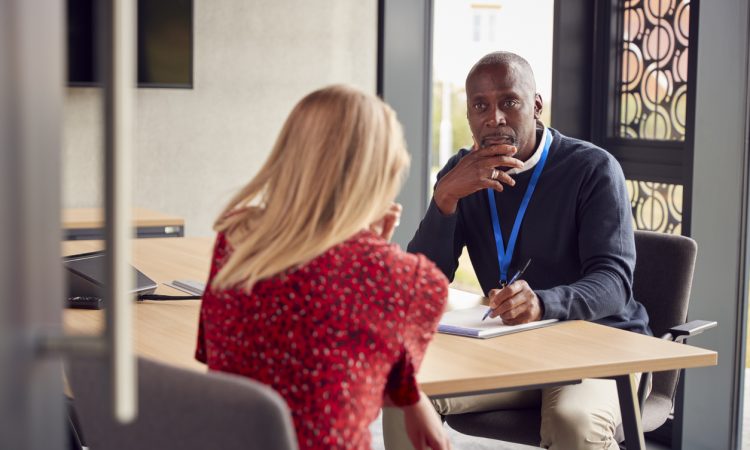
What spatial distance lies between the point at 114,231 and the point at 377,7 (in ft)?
16.1

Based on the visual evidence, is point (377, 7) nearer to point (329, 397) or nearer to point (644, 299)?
point (644, 299)

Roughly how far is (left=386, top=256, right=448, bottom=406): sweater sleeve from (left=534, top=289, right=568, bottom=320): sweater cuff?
28.2 inches

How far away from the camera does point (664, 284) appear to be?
258cm

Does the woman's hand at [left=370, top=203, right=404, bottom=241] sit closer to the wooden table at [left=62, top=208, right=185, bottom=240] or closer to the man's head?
the man's head

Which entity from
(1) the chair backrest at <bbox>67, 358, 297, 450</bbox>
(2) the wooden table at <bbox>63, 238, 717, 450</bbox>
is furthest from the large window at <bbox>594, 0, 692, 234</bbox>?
(1) the chair backrest at <bbox>67, 358, 297, 450</bbox>

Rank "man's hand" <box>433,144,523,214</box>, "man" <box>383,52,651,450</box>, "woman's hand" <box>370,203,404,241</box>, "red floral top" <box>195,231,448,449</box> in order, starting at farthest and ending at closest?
1. "man's hand" <box>433,144,523,214</box>
2. "man" <box>383,52,651,450</box>
3. "woman's hand" <box>370,203,404,241</box>
4. "red floral top" <box>195,231,448,449</box>

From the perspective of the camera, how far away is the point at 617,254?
7.78 ft

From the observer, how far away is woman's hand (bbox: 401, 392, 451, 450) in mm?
1535

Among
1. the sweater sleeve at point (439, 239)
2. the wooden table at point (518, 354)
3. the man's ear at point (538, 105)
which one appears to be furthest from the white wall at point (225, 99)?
the wooden table at point (518, 354)

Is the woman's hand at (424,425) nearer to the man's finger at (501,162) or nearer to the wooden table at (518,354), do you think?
the wooden table at (518,354)

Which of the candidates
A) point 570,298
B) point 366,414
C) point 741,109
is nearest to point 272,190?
point 366,414

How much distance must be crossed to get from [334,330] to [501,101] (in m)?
1.39

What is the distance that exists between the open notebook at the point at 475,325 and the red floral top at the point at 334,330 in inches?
22.2

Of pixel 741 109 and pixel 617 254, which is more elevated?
pixel 741 109
